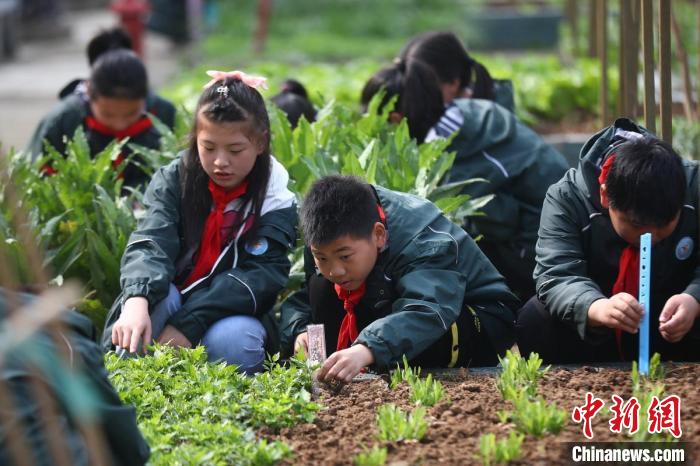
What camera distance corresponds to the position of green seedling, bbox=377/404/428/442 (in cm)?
310

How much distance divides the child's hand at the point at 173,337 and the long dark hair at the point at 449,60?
7.48 ft

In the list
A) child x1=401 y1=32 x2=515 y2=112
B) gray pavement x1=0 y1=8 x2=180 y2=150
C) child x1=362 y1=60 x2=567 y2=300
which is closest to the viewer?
child x1=362 y1=60 x2=567 y2=300

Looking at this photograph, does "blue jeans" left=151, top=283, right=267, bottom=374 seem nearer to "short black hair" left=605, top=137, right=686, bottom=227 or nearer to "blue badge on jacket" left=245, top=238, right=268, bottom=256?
"blue badge on jacket" left=245, top=238, right=268, bottom=256

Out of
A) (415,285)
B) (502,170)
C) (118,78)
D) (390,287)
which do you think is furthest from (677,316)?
(118,78)

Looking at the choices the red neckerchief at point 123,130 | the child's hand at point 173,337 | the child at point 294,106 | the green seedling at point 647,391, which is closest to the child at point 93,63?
the red neckerchief at point 123,130

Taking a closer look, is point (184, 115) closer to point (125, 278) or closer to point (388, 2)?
point (125, 278)

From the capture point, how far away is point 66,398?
2643mm

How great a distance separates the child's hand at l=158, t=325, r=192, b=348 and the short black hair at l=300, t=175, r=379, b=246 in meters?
0.67

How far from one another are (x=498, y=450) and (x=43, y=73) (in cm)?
1223

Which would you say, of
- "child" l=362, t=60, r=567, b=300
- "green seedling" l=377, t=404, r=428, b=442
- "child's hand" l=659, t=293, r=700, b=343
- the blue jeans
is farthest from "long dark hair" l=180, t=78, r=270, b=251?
"child's hand" l=659, t=293, r=700, b=343

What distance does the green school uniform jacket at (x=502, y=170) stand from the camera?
217 inches

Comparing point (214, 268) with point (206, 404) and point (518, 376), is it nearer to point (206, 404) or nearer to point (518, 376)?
point (206, 404)

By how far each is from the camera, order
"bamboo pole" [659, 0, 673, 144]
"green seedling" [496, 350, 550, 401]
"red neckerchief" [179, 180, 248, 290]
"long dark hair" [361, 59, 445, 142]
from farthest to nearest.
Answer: "long dark hair" [361, 59, 445, 142], "red neckerchief" [179, 180, 248, 290], "bamboo pole" [659, 0, 673, 144], "green seedling" [496, 350, 550, 401]

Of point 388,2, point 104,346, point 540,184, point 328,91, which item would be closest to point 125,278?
point 104,346
